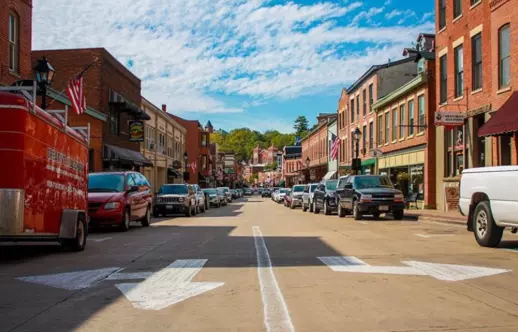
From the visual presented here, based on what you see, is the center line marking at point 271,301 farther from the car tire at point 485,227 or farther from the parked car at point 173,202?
the parked car at point 173,202

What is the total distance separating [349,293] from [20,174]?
5668 millimetres

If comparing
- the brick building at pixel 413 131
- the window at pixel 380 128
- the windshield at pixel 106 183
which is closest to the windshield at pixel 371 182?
the brick building at pixel 413 131

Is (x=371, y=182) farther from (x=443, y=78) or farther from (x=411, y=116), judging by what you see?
(x=411, y=116)

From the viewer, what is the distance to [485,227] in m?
12.0

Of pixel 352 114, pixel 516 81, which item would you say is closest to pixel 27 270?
pixel 516 81

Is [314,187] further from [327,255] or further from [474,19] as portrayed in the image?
[327,255]

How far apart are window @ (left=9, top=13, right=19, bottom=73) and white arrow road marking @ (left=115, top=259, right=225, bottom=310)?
14.3 m

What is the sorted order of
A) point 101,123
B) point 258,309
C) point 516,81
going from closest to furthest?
point 258,309
point 516,81
point 101,123

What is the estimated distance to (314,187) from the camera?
112ft

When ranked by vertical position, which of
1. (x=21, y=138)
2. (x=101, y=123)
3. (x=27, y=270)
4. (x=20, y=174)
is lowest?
(x=27, y=270)

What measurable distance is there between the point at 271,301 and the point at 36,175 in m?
5.27

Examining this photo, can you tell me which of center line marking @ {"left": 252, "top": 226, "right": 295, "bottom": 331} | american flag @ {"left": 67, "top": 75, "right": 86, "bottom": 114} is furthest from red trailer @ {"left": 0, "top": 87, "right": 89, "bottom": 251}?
american flag @ {"left": 67, "top": 75, "right": 86, "bottom": 114}

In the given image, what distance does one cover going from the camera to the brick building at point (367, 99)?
41.2m

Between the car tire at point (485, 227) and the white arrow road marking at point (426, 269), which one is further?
the car tire at point (485, 227)
